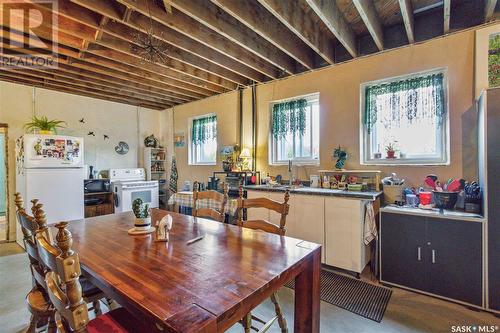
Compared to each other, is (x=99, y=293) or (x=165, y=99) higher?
(x=165, y=99)

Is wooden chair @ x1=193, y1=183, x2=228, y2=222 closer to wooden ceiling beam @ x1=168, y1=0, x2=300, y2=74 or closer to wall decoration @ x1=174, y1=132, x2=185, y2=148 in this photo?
wooden ceiling beam @ x1=168, y1=0, x2=300, y2=74

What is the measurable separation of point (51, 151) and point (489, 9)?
5.82m

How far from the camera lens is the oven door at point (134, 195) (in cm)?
480

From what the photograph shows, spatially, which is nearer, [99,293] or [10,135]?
[99,293]

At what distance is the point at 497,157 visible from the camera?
1.96 metres

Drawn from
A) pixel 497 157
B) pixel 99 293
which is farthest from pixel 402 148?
pixel 99 293

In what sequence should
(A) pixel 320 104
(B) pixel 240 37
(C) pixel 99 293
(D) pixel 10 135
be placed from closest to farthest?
(C) pixel 99 293, (B) pixel 240 37, (A) pixel 320 104, (D) pixel 10 135

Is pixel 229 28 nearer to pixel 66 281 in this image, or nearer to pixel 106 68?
pixel 106 68

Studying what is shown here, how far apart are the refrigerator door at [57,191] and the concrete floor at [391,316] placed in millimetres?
1578

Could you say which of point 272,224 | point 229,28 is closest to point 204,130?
point 229,28

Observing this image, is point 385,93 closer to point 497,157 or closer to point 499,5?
point 499,5

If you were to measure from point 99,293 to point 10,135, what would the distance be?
437 centimetres

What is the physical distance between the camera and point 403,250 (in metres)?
2.37

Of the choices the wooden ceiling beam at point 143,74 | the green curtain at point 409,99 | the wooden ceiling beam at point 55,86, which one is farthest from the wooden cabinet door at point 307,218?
the wooden ceiling beam at point 55,86
